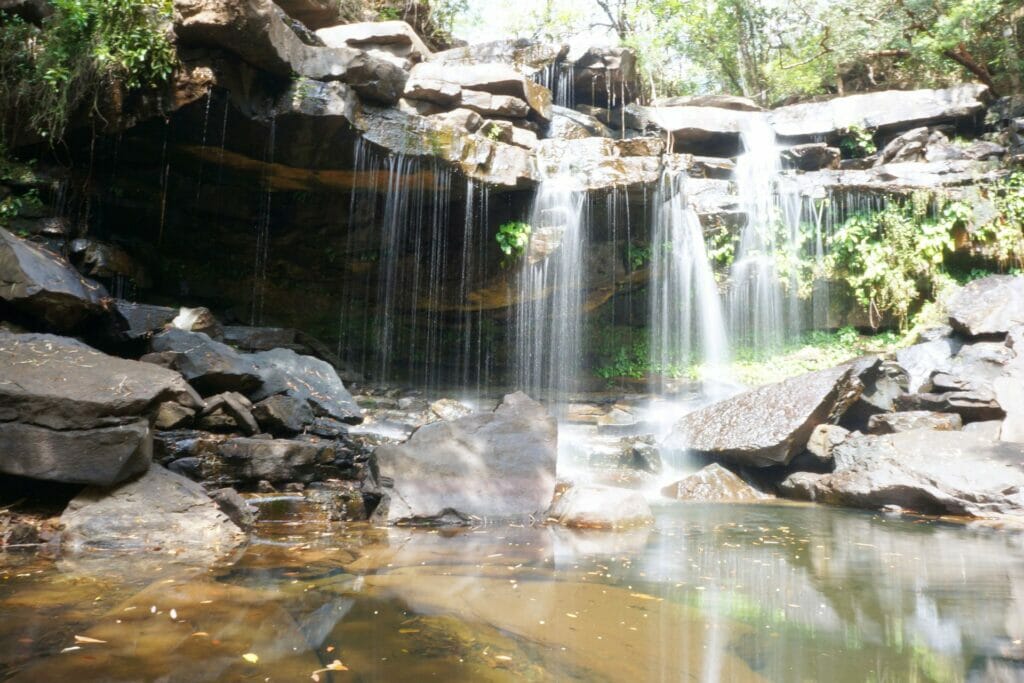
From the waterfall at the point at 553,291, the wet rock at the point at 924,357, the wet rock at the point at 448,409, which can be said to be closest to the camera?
the wet rock at the point at 924,357

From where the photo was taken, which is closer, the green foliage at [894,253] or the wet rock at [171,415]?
the wet rock at [171,415]

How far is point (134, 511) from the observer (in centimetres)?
493

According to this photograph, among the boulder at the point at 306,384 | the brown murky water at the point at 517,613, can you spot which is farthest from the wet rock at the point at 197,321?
the brown murky water at the point at 517,613

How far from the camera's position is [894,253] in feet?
46.4

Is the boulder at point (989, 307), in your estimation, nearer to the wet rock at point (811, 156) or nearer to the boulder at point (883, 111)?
the wet rock at point (811, 156)

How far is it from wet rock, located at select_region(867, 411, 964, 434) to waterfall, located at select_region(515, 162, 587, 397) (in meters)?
6.44

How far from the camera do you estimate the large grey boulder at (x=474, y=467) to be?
623cm

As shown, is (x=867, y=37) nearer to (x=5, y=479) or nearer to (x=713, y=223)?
(x=713, y=223)

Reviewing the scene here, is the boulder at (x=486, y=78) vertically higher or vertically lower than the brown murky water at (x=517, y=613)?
higher

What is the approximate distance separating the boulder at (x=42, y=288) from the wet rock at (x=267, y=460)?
2.36 meters

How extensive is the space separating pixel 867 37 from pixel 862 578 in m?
18.4

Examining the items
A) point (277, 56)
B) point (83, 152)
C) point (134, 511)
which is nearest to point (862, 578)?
point (134, 511)

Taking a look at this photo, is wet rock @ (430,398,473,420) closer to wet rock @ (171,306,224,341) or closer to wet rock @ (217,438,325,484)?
wet rock @ (171,306,224,341)

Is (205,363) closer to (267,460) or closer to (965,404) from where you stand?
(267,460)
